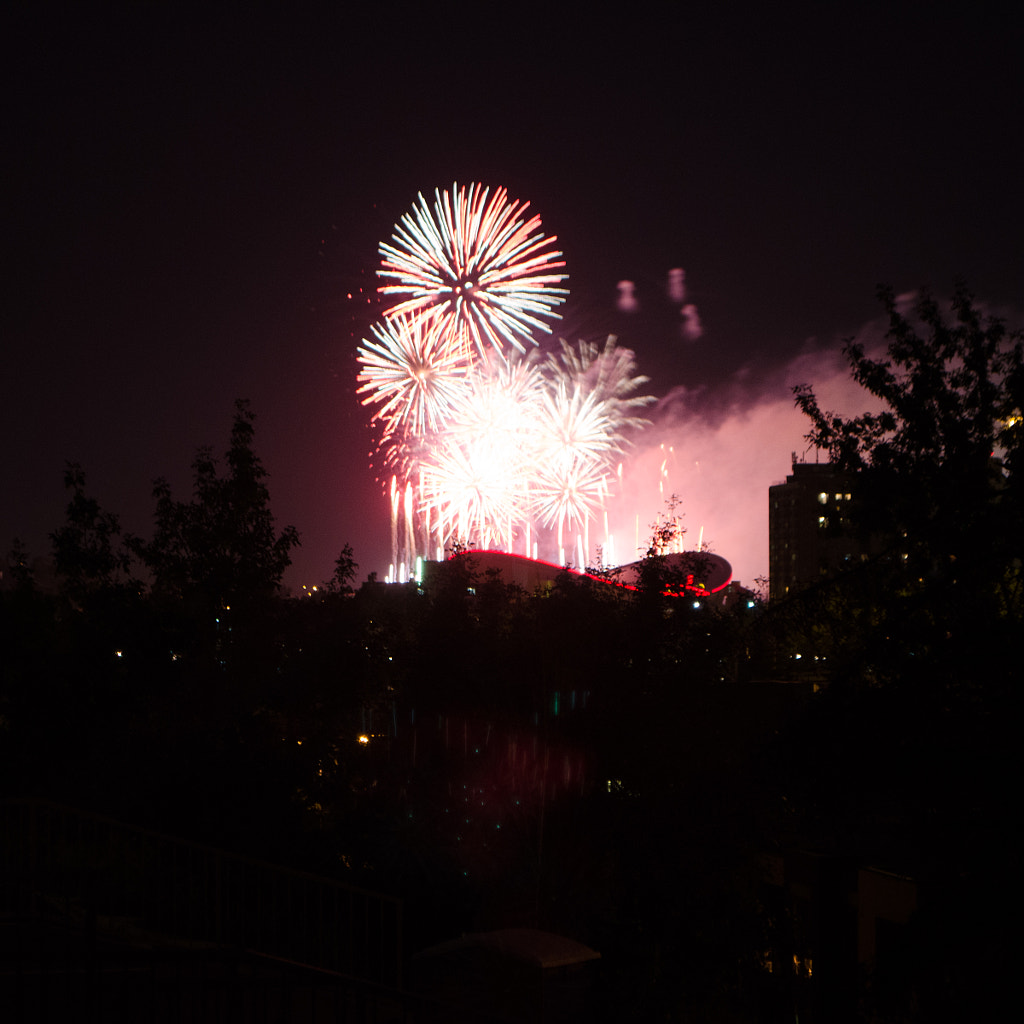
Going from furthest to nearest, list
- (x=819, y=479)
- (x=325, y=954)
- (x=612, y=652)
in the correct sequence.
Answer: (x=819, y=479) → (x=612, y=652) → (x=325, y=954)

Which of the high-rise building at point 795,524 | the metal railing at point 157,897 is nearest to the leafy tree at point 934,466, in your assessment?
the metal railing at point 157,897

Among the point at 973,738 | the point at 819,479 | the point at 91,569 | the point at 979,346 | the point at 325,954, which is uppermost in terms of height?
the point at 819,479

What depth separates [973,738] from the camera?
8.06 meters

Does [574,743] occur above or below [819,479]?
below

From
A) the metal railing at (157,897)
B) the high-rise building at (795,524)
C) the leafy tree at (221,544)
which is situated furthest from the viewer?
the high-rise building at (795,524)

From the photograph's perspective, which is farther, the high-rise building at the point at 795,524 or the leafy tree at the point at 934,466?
the high-rise building at the point at 795,524

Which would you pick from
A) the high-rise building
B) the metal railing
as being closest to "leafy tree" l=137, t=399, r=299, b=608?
the metal railing

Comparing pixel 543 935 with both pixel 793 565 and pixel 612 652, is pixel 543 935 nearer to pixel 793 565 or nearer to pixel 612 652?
pixel 612 652

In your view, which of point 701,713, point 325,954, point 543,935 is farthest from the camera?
point 701,713

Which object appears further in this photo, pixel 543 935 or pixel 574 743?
pixel 574 743

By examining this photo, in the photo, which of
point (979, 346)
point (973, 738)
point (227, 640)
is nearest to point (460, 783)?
point (227, 640)

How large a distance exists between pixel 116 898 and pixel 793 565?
12712cm

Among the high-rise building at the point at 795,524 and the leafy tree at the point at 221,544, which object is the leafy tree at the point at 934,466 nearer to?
the leafy tree at the point at 221,544

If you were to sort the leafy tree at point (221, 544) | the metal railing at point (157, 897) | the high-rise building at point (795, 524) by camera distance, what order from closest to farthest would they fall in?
the metal railing at point (157, 897) < the leafy tree at point (221, 544) < the high-rise building at point (795, 524)
